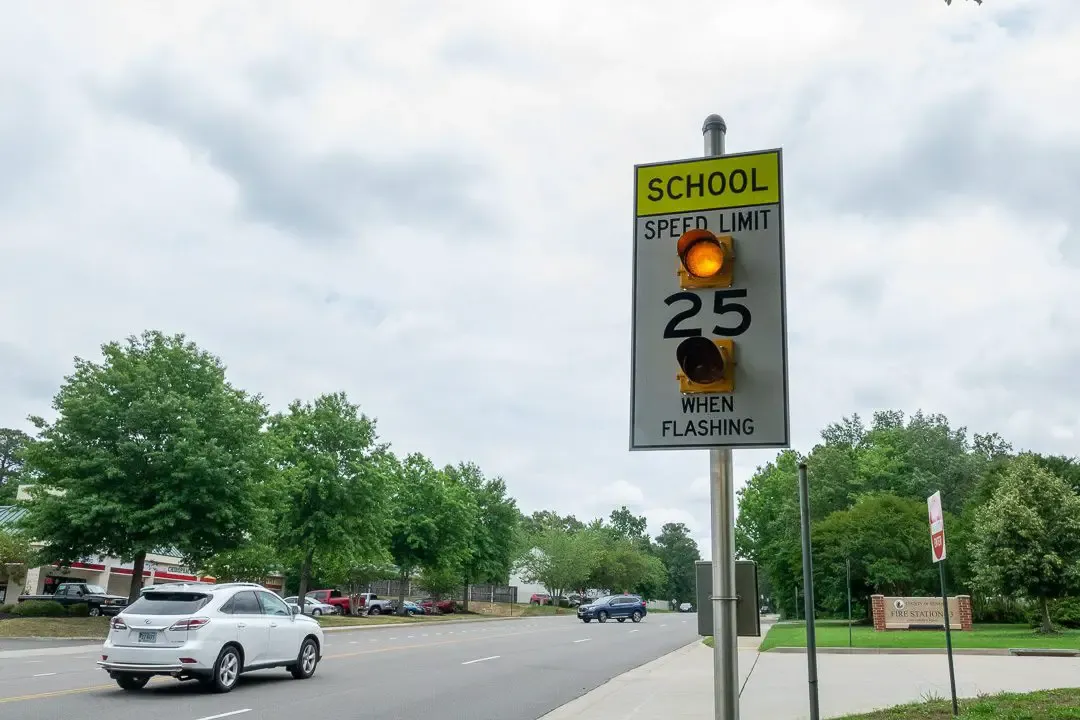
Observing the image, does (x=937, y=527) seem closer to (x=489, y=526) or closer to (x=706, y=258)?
(x=706, y=258)

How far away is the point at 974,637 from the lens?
29.1 meters

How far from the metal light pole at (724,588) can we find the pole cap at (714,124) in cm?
200

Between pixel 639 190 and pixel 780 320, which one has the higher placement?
pixel 639 190

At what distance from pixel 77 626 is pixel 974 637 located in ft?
A: 93.1

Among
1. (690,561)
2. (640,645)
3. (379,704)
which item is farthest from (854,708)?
(690,561)

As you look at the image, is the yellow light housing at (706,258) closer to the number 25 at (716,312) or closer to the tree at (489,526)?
the number 25 at (716,312)

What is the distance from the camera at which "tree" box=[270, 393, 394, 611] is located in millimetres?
40625

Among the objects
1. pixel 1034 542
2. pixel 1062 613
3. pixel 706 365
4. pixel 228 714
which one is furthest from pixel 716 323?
pixel 1062 613

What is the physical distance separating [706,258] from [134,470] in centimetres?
2862

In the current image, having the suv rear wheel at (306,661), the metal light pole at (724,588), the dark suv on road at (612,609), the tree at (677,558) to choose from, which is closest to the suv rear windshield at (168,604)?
the suv rear wheel at (306,661)

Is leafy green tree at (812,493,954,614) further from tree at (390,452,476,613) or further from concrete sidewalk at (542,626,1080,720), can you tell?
concrete sidewalk at (542,626,1080,720)

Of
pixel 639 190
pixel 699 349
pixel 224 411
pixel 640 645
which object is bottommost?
pixel 640 645

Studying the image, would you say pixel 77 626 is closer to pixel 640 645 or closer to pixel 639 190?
pixel 640 645

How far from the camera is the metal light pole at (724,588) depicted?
466 centimetres
